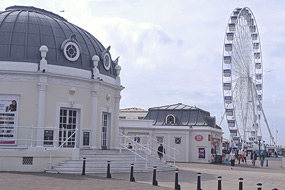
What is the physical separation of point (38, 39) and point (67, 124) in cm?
543

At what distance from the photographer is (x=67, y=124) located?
25969 millimetres

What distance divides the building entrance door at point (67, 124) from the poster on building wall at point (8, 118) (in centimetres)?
265

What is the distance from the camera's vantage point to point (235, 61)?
53.6 m

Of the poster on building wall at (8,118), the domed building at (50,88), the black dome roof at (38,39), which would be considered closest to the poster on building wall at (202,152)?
the domed building at (50,88)

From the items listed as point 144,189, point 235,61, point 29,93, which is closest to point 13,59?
point 29,93

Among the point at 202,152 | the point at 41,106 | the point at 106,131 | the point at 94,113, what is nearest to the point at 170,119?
the point at 202,152

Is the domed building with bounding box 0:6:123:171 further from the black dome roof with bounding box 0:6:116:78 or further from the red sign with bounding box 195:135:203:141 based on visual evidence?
the red sign with bounding box 195:135:203:141

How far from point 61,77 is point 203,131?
21606 mm

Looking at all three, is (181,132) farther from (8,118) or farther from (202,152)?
(8,118)

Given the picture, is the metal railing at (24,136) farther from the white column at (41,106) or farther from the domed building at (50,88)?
the white column at (41,106)

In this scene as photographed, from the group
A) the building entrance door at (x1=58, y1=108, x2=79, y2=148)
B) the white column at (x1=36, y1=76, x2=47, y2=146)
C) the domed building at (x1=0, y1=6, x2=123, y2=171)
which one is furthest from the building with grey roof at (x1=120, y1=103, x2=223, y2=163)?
the white column at (x1=36, y1=76, x2=47, y2=146)

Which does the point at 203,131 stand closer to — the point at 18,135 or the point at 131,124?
the point at 131,124

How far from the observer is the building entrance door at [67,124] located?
1009 inches

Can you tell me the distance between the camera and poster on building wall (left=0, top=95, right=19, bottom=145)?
24.2 meters
